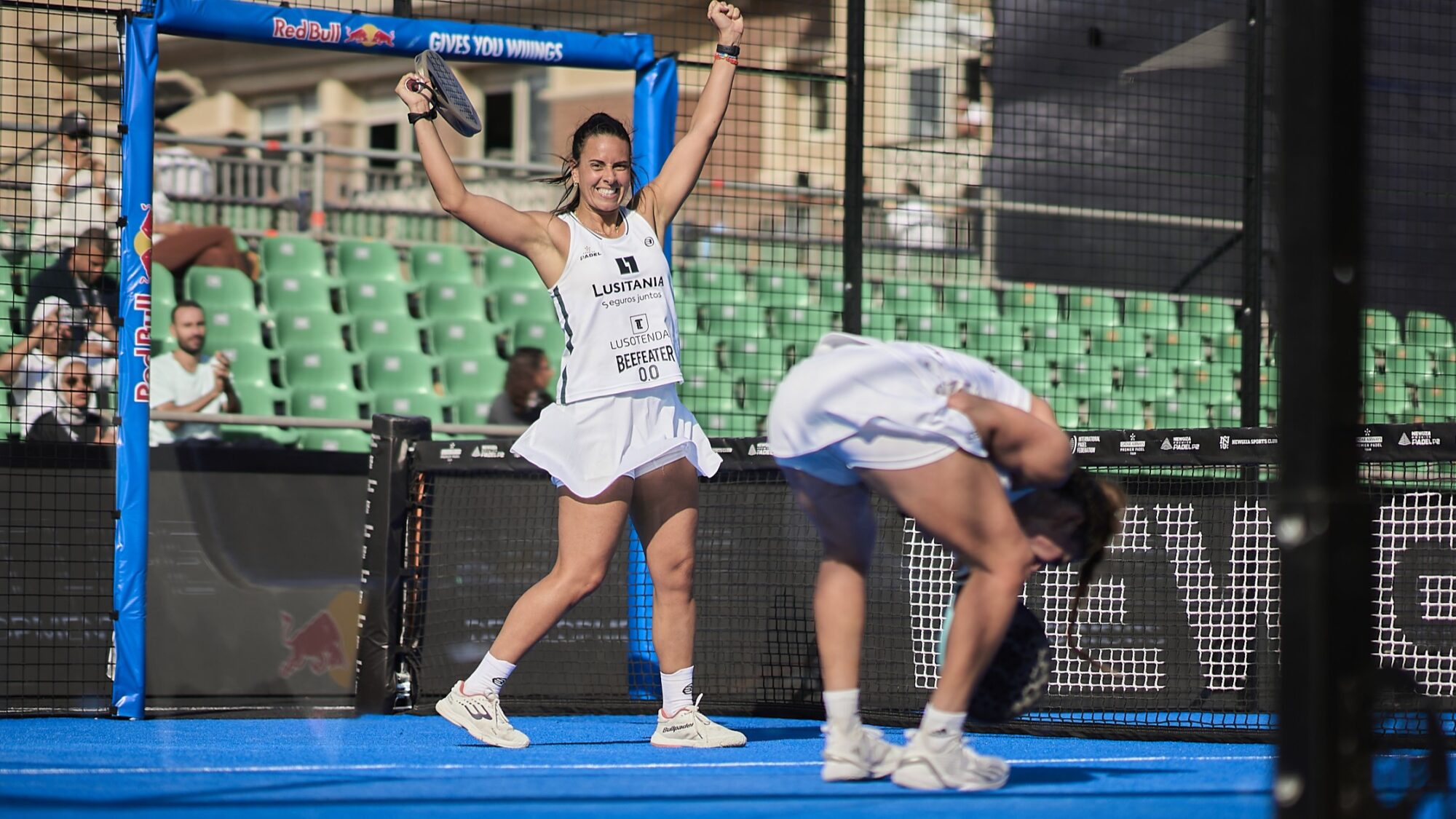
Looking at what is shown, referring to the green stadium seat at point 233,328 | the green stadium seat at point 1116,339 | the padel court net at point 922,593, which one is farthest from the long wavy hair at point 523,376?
the green stadium seat at point 1116,339

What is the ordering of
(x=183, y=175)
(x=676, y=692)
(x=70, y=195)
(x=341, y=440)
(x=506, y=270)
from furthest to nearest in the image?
(x=183, y=175) < (x=506, y=270) < (x=341, y=440) < (x=70, y=195) < (x=676, y=692)

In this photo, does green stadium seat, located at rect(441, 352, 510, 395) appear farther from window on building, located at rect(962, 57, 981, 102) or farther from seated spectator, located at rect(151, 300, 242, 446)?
window on building, located at rect(962, 57, 981, 102)

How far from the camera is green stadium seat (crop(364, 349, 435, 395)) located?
11.3 meters

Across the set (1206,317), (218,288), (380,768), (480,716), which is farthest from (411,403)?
(380,768)

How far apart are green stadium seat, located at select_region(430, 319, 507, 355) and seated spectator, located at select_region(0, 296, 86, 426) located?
4647 mm

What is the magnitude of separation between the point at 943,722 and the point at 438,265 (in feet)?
30.4

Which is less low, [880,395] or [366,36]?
[366,36]

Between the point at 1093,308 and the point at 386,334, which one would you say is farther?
the point at 386,334

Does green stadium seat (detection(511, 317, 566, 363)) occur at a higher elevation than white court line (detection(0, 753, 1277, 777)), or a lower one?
higher

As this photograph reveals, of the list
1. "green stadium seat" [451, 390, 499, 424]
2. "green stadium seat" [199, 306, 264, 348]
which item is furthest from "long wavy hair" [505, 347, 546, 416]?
"green stadium seat" [199, 306, 264, 348]

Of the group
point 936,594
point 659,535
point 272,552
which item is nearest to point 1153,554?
point 936,594

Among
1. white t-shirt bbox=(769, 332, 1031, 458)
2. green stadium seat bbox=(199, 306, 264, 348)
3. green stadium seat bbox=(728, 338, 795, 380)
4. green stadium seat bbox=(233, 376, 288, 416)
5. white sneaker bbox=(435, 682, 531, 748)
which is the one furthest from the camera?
green stadium seat bbox=(728, 338, 795, 380)

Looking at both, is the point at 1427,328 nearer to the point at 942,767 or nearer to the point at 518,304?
the point at 518,304

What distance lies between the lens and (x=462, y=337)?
12023 millimetres
